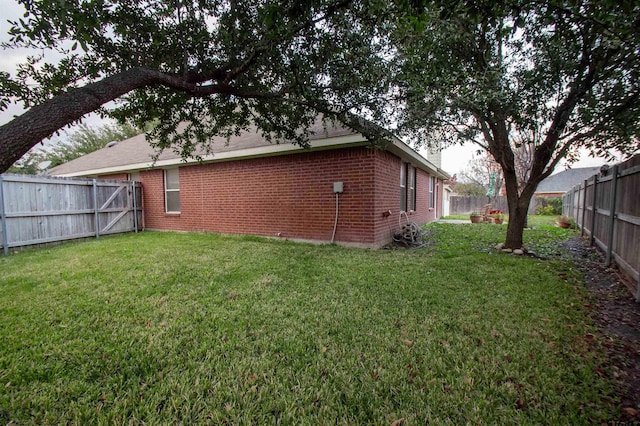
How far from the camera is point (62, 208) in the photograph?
8539 millimetres

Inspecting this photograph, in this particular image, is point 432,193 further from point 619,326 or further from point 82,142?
point 82,142

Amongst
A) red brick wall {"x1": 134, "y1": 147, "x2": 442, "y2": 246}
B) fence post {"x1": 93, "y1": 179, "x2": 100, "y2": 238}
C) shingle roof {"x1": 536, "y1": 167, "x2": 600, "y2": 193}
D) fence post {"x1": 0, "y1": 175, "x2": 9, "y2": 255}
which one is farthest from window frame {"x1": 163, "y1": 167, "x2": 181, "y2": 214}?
shingle roof {"x1": 536, "y1": 167, "x2": 600, "y2": 193}

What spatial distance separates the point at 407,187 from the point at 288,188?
14.3ft

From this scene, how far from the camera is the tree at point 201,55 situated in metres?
3.27

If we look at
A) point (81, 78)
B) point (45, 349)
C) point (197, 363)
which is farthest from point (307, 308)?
point (81, 78)

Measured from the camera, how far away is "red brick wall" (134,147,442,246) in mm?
7094

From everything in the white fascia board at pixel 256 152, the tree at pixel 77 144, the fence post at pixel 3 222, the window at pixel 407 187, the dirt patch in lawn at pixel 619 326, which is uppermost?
the tree at pixel 77 144

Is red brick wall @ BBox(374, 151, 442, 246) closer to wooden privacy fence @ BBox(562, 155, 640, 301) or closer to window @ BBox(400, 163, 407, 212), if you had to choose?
window @ BBox(400, 163, 407, 212)

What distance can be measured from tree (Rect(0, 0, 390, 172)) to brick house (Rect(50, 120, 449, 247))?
69.8 inches

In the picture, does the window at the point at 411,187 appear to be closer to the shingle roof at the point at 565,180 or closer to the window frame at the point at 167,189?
the window frame at the point at 167,189

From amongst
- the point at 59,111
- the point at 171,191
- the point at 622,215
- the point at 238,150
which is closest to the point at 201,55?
the point at 59,111

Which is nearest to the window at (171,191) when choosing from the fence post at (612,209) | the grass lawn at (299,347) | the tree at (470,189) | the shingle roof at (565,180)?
the grass lawn at (299,347)

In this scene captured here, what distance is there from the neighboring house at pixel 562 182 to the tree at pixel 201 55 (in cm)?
3182

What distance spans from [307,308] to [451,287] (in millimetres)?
2247
